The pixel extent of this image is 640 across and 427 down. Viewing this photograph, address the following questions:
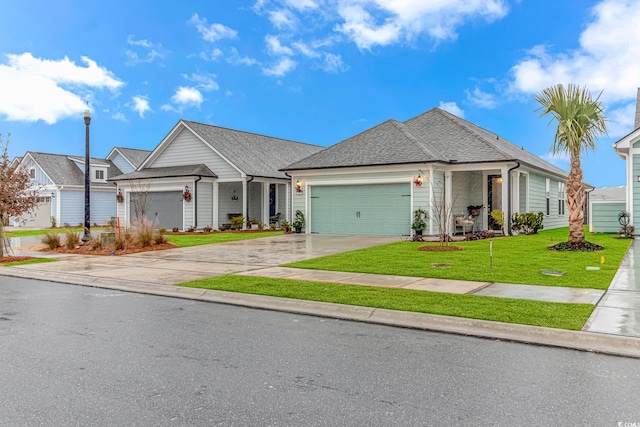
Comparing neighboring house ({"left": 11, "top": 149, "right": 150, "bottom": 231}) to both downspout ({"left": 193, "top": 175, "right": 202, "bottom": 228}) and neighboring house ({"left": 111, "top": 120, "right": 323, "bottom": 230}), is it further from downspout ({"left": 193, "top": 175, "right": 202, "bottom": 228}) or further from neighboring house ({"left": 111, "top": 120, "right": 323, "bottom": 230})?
downspout ({"left": 193, "top": 175, "right": 202, "bottom": 228})

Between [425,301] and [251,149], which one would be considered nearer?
[425,301]

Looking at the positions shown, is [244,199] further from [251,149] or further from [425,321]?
[425,321]

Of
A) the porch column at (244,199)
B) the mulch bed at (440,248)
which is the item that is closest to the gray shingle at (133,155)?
the porch column at (244,199)

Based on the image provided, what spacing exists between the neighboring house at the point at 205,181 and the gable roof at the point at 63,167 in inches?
349

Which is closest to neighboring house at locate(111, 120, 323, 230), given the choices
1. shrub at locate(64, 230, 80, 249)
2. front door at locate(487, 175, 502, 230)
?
shrub at locate(64, 230, 80, 249)

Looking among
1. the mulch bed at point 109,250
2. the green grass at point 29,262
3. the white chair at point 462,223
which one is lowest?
the green grass at point 29,262

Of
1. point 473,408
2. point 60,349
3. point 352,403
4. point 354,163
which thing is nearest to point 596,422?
point 473,408

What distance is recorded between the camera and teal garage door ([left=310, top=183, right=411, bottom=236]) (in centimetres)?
2094

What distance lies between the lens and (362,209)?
22.0 meters

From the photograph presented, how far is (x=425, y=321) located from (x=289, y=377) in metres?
2.70

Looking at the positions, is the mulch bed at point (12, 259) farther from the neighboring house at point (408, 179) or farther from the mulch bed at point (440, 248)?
the mulch bed at point (440, 248)

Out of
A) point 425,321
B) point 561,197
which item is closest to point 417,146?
point 561,197

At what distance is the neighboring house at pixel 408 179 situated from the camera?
2042cm

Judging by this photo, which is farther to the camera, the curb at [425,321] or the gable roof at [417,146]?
the gable roof at [417,146]
